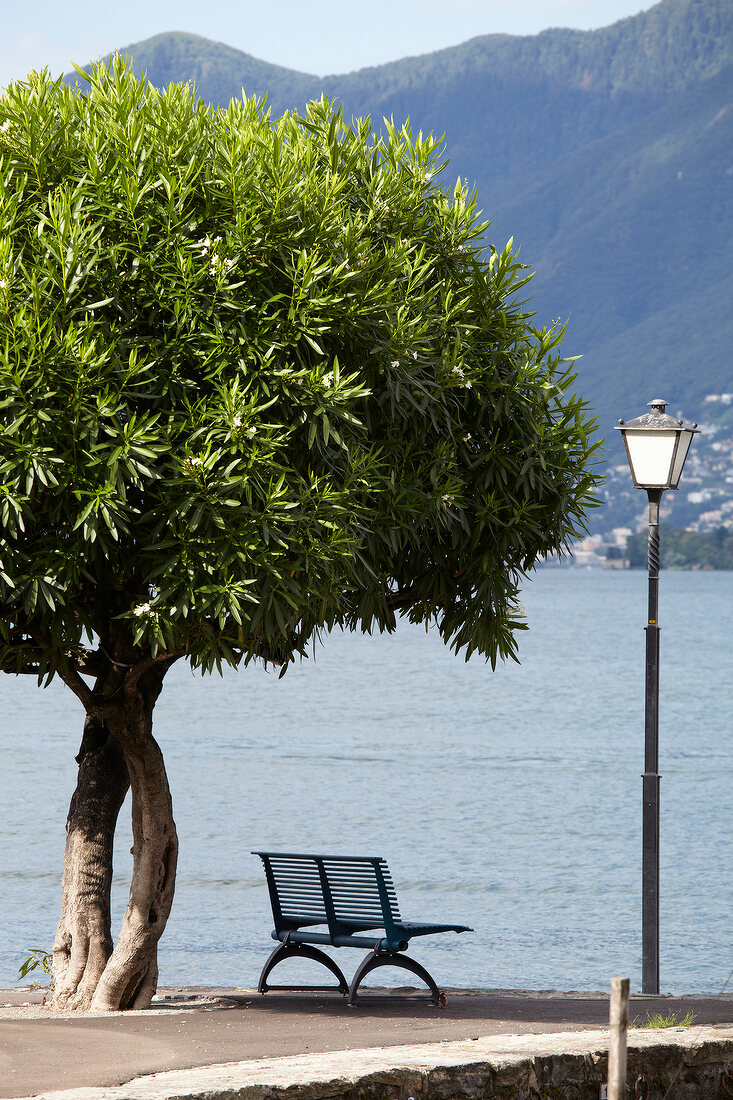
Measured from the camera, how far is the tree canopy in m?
8.33

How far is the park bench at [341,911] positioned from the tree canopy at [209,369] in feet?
5.80

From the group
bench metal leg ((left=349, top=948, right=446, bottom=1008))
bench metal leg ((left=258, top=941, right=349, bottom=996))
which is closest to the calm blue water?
bench metal leg ((left=258, top=941, right=349, bottom=996))

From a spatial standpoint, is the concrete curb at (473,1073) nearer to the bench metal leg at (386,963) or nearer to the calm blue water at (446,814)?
the bench metal leg at (386,963)

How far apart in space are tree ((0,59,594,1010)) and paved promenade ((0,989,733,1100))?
4.48ft

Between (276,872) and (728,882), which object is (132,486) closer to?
(276,872)

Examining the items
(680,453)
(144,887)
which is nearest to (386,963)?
(144,887)

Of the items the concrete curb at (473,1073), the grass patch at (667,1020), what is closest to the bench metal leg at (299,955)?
the grass patch at (667,1020)

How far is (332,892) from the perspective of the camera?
10344mm

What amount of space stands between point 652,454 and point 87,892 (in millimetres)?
5879

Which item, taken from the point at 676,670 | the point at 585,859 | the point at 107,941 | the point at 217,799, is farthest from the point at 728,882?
the point at 676,670

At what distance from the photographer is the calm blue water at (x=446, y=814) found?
63.9 ft

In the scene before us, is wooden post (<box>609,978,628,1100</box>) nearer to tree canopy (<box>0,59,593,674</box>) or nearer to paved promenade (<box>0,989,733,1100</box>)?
paved promenade (<box>0,989,733,1100</box>)

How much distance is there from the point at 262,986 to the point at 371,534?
382cm

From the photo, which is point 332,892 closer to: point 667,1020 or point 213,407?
point 667,1020
